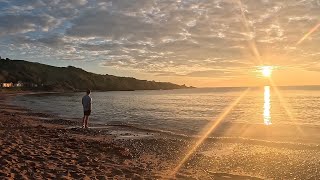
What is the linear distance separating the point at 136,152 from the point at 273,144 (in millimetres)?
7289

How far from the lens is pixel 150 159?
40.8 ft

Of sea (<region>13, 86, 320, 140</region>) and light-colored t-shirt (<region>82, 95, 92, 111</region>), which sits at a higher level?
light-colored t-shirt (<region>82, 95, 92, 111</region>)

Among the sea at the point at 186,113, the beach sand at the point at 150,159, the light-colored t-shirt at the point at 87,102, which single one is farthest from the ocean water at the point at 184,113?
the beach sand at the point at 150,159

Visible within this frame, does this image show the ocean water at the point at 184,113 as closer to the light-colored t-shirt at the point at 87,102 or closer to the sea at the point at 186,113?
the sea at the point at 186,113

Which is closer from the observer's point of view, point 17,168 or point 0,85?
point 17,168

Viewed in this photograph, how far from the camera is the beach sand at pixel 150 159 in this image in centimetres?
966

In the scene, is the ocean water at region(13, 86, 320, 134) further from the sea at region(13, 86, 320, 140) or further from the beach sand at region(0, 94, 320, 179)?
the beach sand at region(0, 94, 320, 179)

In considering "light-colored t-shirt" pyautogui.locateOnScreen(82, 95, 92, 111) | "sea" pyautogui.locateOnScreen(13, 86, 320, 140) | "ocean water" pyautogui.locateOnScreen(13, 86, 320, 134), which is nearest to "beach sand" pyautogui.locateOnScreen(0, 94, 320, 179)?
"light-colored t-shirt" pyautogui.locateOnScreen(82, 95, 92, 111)

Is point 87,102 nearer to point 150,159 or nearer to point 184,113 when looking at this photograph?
point 150,159

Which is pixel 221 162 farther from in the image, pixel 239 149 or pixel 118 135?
pixel 118 135

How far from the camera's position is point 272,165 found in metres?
11.8

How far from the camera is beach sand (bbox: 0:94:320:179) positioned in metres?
9.66

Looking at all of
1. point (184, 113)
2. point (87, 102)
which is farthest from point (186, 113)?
point (87, 102)

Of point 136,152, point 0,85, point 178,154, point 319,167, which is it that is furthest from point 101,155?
point 0,85
